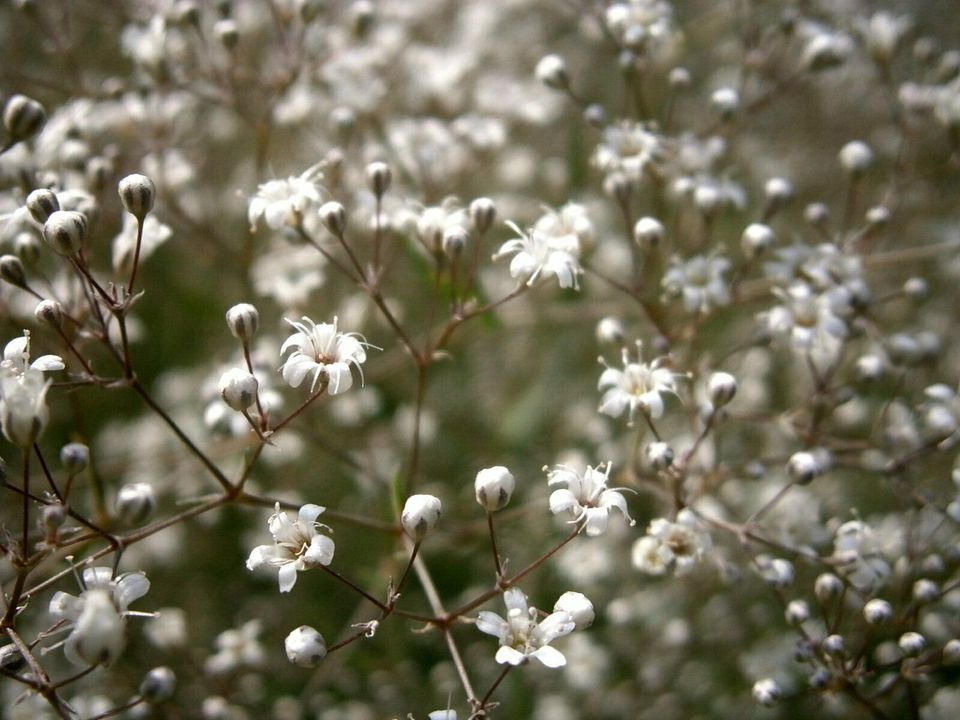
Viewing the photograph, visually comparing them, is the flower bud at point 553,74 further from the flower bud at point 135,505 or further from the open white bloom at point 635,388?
the flower bud at point 135,505

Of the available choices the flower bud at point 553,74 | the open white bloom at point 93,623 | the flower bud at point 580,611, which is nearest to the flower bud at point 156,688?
the open white bloom at point 93,623

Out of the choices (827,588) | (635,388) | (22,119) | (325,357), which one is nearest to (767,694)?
(827,588)

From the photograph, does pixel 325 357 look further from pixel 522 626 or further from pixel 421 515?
pixel 522 626

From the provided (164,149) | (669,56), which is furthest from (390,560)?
(669,56)

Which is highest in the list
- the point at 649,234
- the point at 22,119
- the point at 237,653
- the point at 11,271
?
the point at 22,119

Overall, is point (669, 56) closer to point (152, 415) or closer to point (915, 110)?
point (915, 110)

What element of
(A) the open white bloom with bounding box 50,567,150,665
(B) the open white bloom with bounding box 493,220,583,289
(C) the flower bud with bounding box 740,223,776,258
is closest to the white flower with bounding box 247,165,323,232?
(B) the open white bloom with bounding box 493,220,583,289
